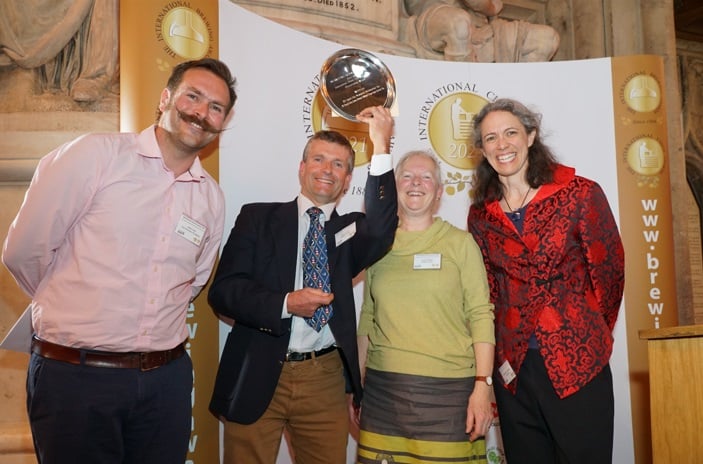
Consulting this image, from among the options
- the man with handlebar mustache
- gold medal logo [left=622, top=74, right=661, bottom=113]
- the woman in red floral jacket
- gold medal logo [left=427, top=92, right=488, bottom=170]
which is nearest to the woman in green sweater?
the woman in red floral jacket

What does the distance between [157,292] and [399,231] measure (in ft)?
3.25

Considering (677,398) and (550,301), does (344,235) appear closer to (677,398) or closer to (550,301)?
(550,301)

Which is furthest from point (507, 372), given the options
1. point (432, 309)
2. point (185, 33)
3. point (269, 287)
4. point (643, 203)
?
point (643, 203)

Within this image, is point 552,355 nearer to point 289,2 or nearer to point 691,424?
point 691,424

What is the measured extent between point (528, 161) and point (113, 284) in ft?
5.17

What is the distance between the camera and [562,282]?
7.16ft

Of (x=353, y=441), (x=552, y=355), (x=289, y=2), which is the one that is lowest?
(x=353, y=441)

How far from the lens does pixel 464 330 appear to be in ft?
7.65

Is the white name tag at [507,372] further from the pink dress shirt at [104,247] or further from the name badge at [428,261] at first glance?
the pink dress shirt at [104,247]

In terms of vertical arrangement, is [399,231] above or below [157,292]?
above

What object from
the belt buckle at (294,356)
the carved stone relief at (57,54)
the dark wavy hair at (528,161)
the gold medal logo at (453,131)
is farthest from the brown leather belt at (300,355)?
the carved stone relief at (57,54)

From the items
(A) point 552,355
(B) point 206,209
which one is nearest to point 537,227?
(A) point 552,355

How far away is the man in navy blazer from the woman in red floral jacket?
0.48 meters

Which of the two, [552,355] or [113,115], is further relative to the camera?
[113,115]
